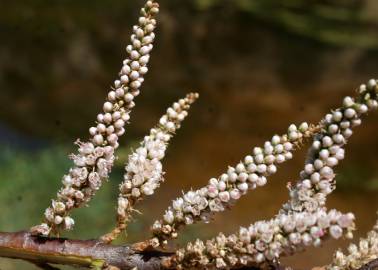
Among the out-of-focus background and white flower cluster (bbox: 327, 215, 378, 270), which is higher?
the out-of-focus background

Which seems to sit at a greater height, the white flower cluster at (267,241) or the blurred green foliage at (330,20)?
the blurred green foliage at (330,20)

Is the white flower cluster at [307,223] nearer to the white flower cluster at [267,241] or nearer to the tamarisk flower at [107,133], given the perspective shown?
the white flower cluster at [267,241]

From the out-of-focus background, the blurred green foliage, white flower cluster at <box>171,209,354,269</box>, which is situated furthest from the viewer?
the blurred green foliage

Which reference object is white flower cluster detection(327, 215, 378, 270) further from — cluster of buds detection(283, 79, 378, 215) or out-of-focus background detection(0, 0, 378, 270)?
out-of-focus background detection(0, 0, 378, 270)

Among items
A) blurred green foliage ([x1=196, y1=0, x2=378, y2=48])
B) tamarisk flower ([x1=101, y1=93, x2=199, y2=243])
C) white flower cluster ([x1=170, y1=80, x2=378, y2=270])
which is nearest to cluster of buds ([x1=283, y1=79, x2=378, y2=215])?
white flower cluster ([x1=170, y1=80, x2=378, y2=270])

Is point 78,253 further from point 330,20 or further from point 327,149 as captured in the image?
point 330,20

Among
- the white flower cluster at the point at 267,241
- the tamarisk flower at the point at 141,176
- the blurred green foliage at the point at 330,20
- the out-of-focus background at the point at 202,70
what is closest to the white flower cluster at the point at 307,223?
the white flower cluster at the point at 267,241

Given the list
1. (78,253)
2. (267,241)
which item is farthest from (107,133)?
(267,241)
